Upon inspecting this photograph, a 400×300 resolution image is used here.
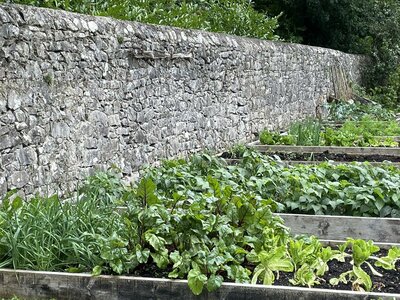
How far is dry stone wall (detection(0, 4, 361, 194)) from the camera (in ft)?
22.6

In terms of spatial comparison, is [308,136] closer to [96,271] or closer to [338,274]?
[338,274]

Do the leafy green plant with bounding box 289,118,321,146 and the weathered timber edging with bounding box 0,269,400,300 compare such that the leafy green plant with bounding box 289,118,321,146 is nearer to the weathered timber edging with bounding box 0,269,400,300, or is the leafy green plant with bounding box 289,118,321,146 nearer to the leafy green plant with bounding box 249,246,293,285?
the leafy green plant with bounding box 249,246,293,285

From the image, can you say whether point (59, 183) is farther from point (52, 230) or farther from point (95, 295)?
point (95, 295)

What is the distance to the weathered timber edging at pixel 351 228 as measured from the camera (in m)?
6.72

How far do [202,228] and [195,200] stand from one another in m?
0.70

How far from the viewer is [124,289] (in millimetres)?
5074

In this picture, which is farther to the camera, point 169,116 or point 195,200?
point 169,116

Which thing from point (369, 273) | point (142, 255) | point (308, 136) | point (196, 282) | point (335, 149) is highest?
point (308, 136)

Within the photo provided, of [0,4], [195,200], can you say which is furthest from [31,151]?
[195,200]

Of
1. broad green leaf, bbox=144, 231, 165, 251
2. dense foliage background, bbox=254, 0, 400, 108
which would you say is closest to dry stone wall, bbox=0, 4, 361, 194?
broad green leaf, bbox=144, 231, 165, 251

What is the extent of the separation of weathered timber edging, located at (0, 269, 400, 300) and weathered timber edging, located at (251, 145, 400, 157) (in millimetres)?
7267

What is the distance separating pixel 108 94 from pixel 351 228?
341 centimetres

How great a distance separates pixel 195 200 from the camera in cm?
606

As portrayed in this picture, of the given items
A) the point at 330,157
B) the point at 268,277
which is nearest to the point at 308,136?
the point at 330,157
